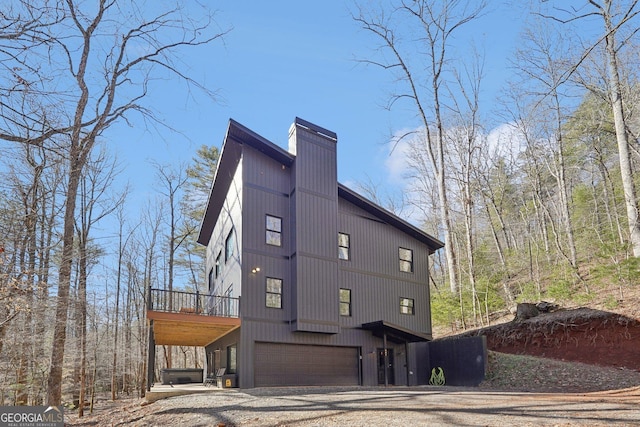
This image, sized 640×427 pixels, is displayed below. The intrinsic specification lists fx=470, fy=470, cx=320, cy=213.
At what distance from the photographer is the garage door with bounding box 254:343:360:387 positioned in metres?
14.9

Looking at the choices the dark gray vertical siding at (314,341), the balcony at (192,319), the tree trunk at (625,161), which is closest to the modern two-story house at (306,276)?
the dark gray vertical siding at (314,341)

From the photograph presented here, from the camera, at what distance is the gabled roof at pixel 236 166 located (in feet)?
52.4

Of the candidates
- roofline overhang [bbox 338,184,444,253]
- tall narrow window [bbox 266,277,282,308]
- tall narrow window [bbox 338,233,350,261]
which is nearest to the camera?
tall narrow window [bbox 266,277,282,308]

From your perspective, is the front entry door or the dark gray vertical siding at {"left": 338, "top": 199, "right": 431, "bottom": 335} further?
the dark gray vertical siding at {"left": 338, "top": 199, "right": 431, "bottom": 335}

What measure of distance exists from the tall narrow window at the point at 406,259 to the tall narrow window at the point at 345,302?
10.7 ft

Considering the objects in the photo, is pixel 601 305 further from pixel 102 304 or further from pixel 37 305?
pixel 102 304

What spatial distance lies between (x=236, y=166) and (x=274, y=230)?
292 cm

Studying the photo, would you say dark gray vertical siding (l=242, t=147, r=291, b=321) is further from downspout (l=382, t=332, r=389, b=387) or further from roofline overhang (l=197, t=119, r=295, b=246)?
downspout (l=382, t=332, r=389, b=387)

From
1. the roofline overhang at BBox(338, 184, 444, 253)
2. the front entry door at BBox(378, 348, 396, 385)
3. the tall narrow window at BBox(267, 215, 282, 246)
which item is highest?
the roofline overhang at BBox(338, 184, 444, 253)

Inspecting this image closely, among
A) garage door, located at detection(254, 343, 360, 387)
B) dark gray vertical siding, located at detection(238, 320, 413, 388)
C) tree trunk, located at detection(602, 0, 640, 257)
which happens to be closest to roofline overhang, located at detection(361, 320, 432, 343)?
dark gray vertical siding, located at detection(238, 320, 413, 388)

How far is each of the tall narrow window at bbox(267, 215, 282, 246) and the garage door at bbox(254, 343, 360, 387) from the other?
11.2 feet

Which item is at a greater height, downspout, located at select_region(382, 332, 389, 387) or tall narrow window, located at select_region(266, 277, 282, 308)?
tall narrow window, located at select_region(266, 277, 282, 308)

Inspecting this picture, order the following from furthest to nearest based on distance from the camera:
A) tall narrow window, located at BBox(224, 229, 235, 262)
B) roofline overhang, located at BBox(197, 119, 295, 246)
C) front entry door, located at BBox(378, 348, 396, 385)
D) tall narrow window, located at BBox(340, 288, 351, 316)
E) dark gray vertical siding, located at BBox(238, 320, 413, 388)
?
front entry door, located at BBox(378, 348, 396, 385) < tall narrow window, located at BBox(340, 288, 351, 316) < tall narrow window, located at BBox(224, 229, 235, 262) < roofline overhang, located at BBox(197, 119, 295, 246) < dark gray vertical siding, located at BBox(238, 320, 413, 388)

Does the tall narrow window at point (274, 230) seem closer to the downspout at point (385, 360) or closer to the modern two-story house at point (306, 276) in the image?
the modern two-story house at point (306, 276)
